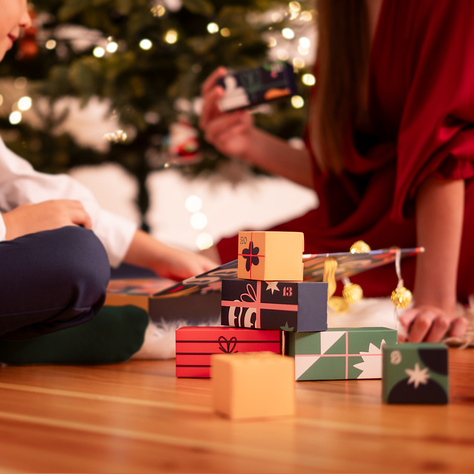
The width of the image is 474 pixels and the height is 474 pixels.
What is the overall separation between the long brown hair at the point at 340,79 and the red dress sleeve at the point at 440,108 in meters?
0.23

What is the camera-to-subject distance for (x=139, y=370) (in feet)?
2.64

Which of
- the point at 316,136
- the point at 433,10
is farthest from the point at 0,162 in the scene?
the point at 433,10

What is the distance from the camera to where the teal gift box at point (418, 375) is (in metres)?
0.59

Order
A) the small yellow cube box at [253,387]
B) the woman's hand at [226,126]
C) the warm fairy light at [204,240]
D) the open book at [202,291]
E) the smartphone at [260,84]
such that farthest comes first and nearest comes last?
1. the warm fairy light at [204,240]
2. the woman's hand at [226,126]
3. the smartphone at [260,84]
4. the open book at [202,291]
5. the small yellow cube box at [253,387]

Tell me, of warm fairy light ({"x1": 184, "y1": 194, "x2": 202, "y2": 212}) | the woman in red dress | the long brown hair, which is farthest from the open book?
warm fairy light ({"x1": 184, "y1": 194, "x2": 202, "y2": 212})

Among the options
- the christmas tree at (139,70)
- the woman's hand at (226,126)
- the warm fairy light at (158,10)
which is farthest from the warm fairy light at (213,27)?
the woman's hand at (226,126)

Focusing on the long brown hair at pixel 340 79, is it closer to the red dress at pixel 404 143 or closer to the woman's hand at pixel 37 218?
→ the red dress at pixel 404 143

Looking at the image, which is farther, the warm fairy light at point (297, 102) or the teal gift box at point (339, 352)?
the warm fairy light at point (297, 102)

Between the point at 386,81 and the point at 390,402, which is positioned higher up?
the point at 386,81

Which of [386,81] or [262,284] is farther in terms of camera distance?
[386,81]

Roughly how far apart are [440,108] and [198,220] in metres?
1.69

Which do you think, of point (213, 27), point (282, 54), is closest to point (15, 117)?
point (213, 27)

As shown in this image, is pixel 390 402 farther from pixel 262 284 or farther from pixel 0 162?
pixel 0 162

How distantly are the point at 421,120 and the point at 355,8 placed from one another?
415mm
